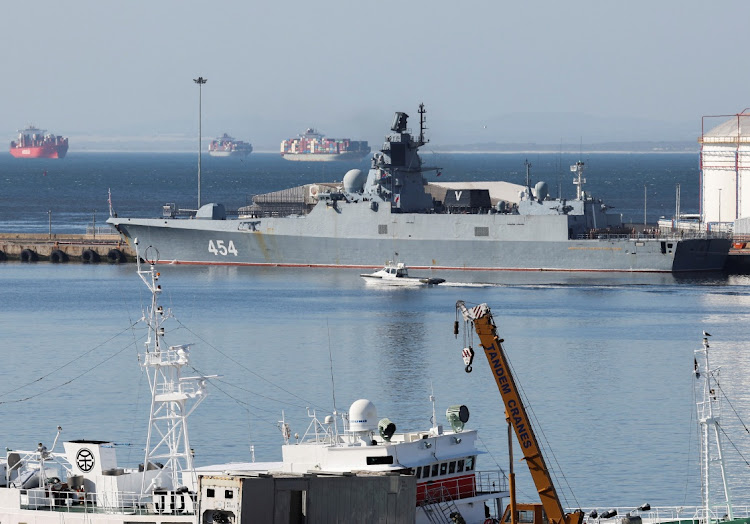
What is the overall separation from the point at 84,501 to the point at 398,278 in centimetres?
5212

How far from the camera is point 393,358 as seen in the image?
53219mm

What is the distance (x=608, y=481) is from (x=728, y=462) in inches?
150

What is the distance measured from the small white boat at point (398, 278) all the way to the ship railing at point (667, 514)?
4659 cm

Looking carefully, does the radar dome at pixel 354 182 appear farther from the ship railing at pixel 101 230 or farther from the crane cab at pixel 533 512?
the crane cab at pixel 533 512

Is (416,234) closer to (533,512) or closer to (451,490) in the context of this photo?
(533,512)

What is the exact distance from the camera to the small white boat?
7881cm

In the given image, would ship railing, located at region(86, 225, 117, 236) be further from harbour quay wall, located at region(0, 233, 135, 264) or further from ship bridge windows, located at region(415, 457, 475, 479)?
ship bridge windows, located at region(415, 457, 475, 479)

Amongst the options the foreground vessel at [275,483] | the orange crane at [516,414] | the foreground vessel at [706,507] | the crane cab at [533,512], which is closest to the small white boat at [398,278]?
the foreground vessel at [706,507]

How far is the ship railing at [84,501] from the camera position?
2795 centimetres

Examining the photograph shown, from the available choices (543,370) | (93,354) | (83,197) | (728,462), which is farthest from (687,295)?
(83,197)

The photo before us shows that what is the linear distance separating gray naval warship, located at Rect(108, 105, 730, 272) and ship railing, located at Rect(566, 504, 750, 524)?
52.5m

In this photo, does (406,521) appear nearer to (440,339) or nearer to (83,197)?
(440,339)

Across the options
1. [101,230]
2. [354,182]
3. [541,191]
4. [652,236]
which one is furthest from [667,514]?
[101,230]

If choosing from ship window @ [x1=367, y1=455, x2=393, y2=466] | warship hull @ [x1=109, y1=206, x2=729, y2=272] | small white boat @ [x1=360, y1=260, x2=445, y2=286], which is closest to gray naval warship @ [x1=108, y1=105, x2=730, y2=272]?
warship hull @ [x1=109, y1=206, x2=729, y2=272]
